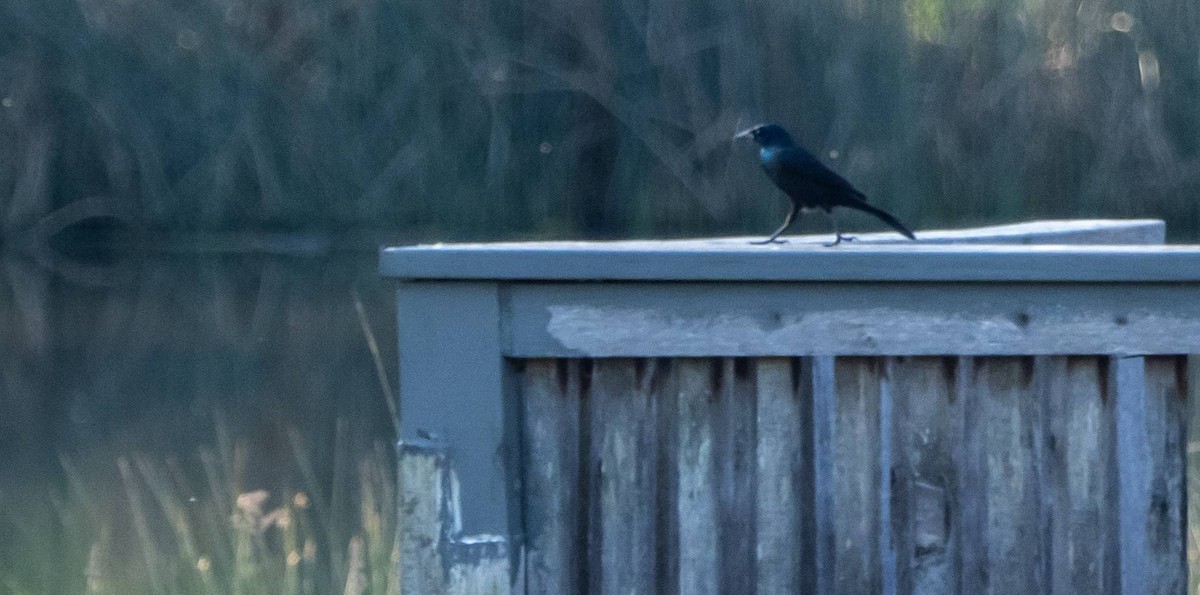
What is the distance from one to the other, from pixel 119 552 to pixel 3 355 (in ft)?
14.0

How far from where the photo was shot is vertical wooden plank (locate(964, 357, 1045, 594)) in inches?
64.3

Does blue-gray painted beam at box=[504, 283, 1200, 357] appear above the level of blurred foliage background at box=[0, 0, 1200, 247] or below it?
below

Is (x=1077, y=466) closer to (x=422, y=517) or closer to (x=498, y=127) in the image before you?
(x=422, y=517)

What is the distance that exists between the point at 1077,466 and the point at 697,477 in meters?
0.39

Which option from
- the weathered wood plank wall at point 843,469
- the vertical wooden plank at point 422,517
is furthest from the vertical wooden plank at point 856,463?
the vertical wooden plank at point 422,517

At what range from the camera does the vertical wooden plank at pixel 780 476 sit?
5.34 feet

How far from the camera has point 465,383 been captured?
161 cm

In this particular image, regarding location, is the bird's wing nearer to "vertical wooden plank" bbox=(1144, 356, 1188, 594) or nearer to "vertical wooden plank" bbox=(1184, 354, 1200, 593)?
"vertical wooden plank" bbox=(1184, 354, 1200, 593)

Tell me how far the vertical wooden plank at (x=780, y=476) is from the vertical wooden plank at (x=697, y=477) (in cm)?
5

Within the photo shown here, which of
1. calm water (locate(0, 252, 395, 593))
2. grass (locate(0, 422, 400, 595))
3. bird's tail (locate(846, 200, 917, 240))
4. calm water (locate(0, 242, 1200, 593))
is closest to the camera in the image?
bird's tail (locate(846, 200, 917, 240))

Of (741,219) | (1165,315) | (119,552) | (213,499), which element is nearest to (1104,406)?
(1165,315)

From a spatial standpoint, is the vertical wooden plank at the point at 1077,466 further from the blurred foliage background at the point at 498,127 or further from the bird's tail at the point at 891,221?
the blurred foliage background at the point at 498,127

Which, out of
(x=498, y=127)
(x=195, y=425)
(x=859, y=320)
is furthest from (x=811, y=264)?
(x=498, y=127)

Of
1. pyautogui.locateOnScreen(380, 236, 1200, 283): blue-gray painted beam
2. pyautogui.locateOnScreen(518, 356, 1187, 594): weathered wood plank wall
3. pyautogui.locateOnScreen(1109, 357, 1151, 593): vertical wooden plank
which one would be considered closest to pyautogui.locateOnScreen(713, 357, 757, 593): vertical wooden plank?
pyautogui.locateOnScreen(518, 356, 1187, 594): weathered wood plank wall
